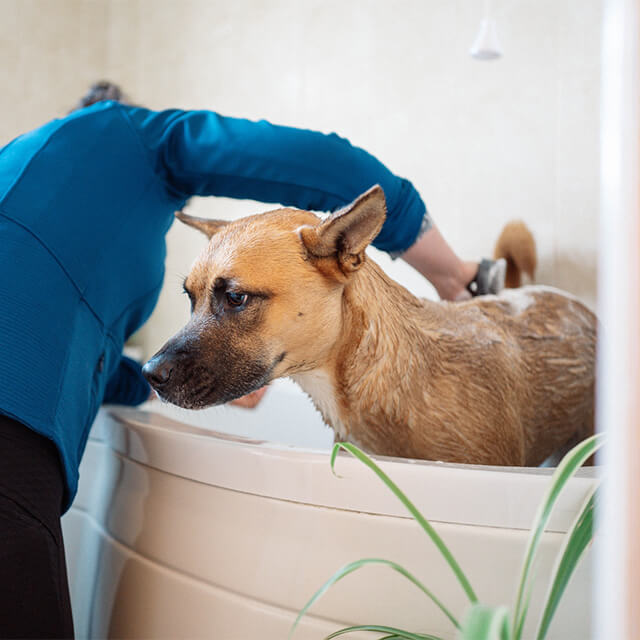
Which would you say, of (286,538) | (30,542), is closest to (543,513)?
(286,538)

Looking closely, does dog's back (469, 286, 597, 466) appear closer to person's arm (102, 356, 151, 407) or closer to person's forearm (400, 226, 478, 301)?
person's forearm (400, 226, 478, 301)

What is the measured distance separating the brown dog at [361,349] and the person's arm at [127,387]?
17.9 inches

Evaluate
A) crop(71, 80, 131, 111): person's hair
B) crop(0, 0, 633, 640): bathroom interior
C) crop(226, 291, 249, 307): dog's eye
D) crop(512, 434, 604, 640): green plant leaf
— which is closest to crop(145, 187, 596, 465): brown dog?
crop(226, 291, 249, 307): dog's eye

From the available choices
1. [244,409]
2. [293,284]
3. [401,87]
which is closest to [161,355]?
[293,284]

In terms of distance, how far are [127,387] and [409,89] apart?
127cm

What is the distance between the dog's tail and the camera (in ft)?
5.55

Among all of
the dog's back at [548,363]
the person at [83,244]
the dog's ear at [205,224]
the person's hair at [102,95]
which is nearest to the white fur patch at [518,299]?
Result: the dog's back at [548,363]

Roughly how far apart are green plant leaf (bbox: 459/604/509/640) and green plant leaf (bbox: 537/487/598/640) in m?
0.12

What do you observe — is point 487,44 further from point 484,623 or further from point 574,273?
point 484,623

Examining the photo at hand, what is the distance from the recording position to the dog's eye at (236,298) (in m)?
0.84


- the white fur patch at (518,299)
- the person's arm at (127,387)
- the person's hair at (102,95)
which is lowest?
the person's arm at (127,387)

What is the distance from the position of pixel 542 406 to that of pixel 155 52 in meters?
2.55

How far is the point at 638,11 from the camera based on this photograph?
324 millimetres

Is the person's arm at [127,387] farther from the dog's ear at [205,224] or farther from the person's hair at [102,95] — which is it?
the person's hair at [102,95]
